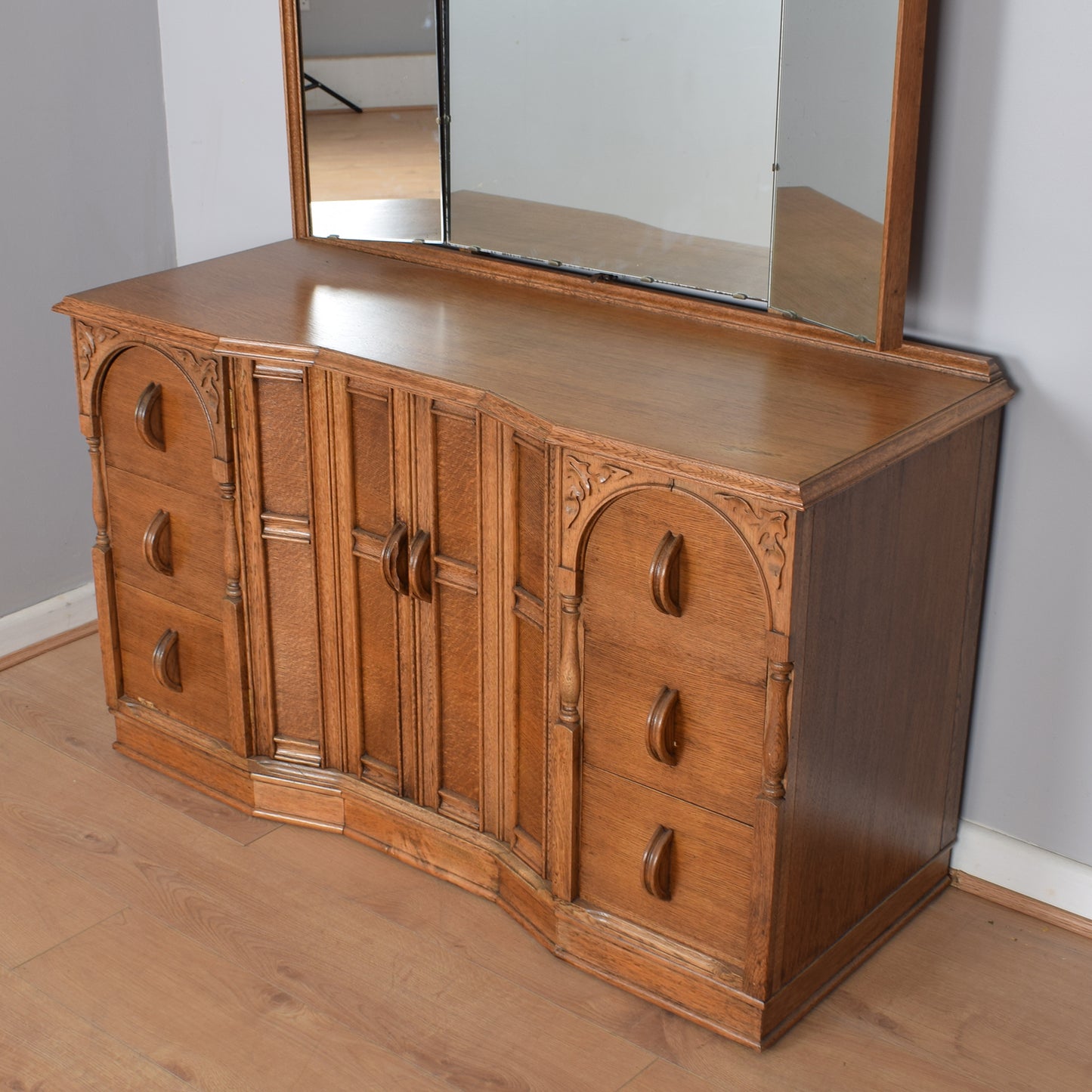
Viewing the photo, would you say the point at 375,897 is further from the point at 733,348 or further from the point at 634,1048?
the point at 733,348

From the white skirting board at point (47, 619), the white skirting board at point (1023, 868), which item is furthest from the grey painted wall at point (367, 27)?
the white skirting board at point (1023, 868)

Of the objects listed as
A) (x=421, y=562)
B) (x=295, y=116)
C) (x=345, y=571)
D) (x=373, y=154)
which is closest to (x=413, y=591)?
(x=421, y=562)

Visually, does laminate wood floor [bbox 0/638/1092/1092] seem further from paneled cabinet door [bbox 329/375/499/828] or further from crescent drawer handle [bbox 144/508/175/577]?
crescent drawer handle [bbox 144/508/175/577]

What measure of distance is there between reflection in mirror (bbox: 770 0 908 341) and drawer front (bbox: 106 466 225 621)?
1008mm

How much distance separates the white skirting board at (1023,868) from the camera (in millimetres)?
2215

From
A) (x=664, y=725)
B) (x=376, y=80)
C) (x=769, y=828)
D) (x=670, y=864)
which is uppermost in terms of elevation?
(x=376, y=80)

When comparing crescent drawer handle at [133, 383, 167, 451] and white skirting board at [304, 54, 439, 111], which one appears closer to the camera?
crescent drawer handle at [133, 383, 167, 451]

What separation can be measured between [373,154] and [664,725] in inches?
51.0

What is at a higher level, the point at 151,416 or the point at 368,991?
the point at 151,416

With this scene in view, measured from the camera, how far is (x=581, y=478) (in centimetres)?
185

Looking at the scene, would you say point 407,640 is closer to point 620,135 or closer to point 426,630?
point 426,630

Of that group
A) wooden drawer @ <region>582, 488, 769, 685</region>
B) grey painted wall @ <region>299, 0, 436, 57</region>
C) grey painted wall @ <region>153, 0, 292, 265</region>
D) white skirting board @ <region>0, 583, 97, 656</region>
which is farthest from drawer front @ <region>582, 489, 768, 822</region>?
white skirting board @ <region>0, 583, 97, 656</region>

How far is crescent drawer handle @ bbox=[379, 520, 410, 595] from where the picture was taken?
86.3 inches

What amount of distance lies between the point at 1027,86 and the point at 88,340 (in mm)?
1525
